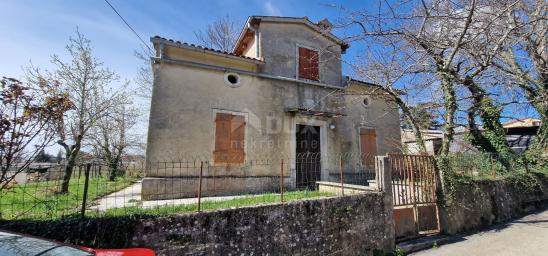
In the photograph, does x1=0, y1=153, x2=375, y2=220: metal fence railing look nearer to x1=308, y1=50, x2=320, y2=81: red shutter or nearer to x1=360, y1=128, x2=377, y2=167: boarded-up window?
x1=360, y1=128, x2=377, y2=167: boarded-up window

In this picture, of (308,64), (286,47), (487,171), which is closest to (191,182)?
(286,47)

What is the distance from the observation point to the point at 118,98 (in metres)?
13.5

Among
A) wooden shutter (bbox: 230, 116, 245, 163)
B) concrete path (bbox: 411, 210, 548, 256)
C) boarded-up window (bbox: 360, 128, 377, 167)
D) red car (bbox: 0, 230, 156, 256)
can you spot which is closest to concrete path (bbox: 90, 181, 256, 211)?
wooden shutter (bbox: 230, 116, 245, 163)

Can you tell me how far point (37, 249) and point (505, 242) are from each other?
881 cm

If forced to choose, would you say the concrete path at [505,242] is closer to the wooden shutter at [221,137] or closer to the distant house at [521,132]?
the wooden shutter at [221,137]

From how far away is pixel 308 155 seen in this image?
10.2m

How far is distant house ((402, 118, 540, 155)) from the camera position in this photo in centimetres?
1023

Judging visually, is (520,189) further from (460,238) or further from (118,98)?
(118,98)

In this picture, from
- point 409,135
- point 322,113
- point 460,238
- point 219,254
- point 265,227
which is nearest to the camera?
point 219,254

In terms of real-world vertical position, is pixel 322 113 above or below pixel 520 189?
above

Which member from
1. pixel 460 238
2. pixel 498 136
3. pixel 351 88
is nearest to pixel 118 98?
pixel 351 88

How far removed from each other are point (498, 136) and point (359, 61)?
692 centimetres

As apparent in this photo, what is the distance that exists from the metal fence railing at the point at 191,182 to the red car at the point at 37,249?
1.64m

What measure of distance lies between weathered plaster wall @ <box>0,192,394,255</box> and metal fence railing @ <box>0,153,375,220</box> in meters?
0.54
